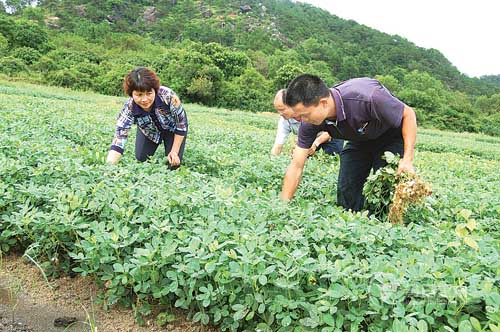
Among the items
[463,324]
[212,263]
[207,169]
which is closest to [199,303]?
[212,263]

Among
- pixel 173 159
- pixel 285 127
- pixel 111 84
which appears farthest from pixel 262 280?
pixel 111 84

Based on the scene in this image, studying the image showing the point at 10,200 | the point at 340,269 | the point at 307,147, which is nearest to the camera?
the point at 340,269

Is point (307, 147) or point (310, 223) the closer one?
point (310, 223)

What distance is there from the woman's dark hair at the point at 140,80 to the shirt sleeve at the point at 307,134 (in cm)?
148

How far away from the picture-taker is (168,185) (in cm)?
320

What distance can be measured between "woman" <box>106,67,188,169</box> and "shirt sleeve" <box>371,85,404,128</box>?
1.99 m

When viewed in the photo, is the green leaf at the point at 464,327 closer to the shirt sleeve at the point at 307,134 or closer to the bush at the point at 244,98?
the shirt sleeve at the point at 307,134

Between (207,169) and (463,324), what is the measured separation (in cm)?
365

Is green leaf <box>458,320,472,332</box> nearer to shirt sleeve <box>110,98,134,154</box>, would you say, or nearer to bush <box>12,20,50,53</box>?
shirt sleeve <box>110,98,134,154</box>

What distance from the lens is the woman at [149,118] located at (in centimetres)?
411

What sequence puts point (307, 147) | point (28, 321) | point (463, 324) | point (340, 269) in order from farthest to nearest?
point (307, 147) < point (28, 321) < point (340, 269) < point (463, 324)

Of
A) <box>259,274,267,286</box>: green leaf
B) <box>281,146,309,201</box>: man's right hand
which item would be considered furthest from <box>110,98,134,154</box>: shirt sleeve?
<box>259,274,267,286</box>: green leaf

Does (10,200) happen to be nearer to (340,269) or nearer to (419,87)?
(340,269)

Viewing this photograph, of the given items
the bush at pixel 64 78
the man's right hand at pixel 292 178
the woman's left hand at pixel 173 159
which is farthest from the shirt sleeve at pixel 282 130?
the bush at pixel 64 78
